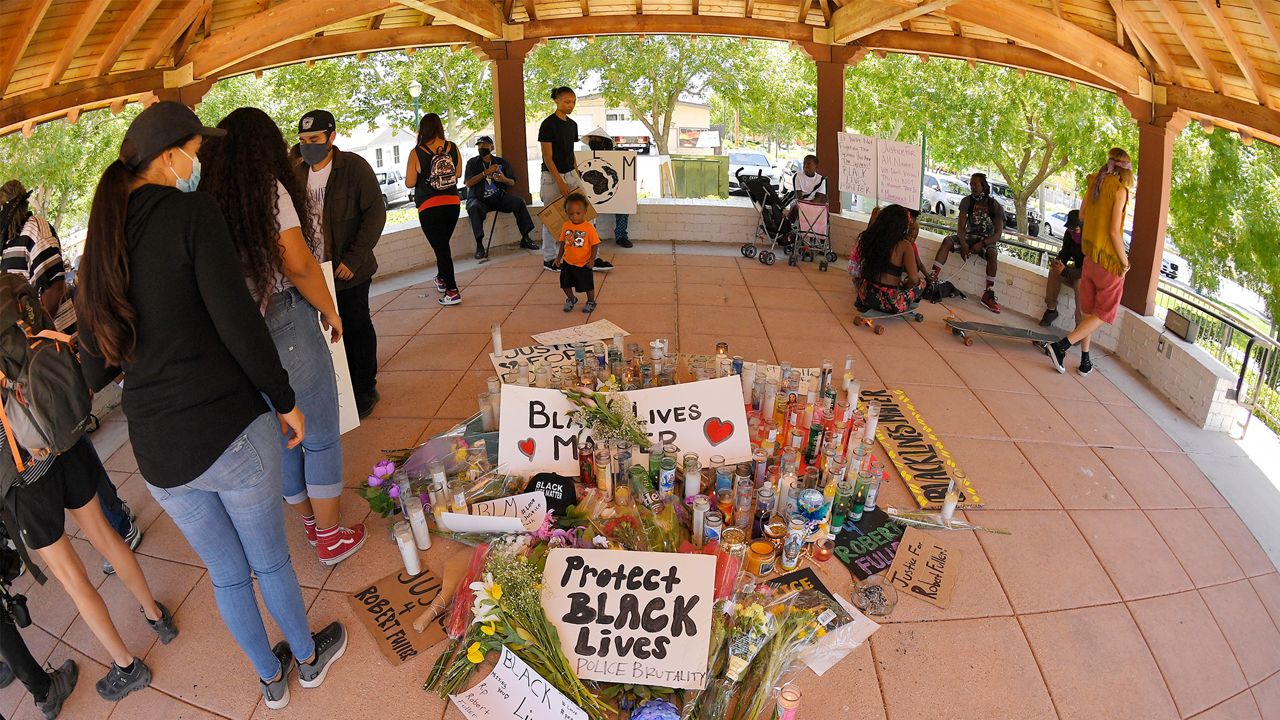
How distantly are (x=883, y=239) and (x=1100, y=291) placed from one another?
162 centimetres

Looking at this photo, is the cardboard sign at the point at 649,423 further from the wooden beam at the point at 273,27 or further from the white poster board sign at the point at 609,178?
the white poster board sign at the point at 609,178

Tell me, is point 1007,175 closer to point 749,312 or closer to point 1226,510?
point 749,312

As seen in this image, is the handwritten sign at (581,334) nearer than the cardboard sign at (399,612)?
No

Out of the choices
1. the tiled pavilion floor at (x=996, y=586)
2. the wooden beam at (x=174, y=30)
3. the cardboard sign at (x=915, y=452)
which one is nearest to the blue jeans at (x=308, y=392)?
the tiled pavilion floor at (x=996, y=586)

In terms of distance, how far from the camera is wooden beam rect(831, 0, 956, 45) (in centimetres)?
583

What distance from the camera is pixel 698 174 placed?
17.4 meters

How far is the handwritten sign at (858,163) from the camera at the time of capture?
6969 millimetres

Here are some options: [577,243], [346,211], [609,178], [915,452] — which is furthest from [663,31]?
[915,452]

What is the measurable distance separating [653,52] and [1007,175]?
966cm

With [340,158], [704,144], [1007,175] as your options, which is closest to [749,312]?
[340,158]

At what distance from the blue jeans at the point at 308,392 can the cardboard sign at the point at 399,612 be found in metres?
0.48

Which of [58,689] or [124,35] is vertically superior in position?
[124,35]

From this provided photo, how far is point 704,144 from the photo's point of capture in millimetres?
39469

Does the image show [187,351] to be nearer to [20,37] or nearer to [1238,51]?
[20,37]
